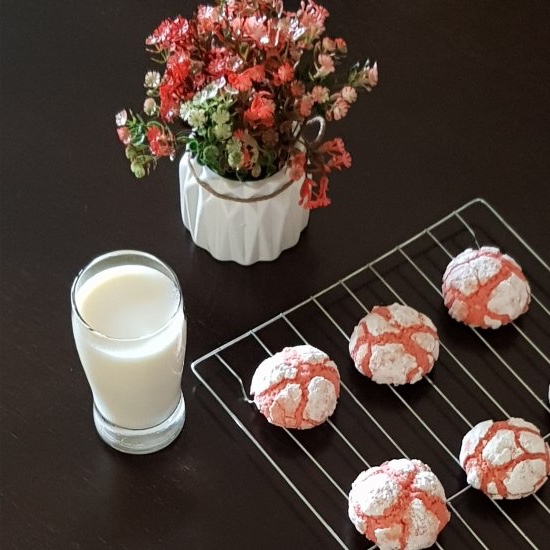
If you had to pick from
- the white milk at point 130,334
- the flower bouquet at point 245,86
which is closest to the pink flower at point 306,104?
the flower bouquet at point 245,86

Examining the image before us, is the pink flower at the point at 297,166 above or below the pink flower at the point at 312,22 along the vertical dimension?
below

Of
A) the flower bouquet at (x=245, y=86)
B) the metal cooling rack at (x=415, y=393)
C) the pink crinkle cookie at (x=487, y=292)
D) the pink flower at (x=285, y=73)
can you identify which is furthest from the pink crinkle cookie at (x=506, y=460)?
the pink flower at (x=285, y=73)

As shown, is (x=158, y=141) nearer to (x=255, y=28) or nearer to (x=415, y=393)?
(x=255, y=28)

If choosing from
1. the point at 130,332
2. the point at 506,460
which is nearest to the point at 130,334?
the point at 130,332

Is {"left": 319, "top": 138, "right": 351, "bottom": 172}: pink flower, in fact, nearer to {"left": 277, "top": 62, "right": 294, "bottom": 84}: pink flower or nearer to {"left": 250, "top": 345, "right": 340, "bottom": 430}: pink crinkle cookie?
{"left": 277, "top": 62, "right": 294, "bottom": 84}: pink flower

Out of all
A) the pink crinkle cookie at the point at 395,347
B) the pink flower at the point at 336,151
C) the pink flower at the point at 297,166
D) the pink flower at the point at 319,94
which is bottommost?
the pink crinkle cookie at the point at 395,347

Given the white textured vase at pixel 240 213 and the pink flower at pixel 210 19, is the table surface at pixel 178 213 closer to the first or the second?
the white textured vase at pixel 240 213

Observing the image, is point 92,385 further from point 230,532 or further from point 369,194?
point 369,194

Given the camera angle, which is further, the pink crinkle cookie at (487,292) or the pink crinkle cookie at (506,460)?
the pink crinkle cookie at (487,292)
